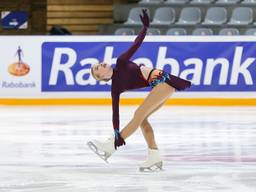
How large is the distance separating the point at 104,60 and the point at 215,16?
13.8 feet

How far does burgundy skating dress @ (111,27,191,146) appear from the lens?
6.77 metres

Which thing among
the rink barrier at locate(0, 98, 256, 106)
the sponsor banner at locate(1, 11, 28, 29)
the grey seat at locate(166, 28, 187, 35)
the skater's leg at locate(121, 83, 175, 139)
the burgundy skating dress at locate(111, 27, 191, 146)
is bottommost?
the rink barrier at locate(0, 98, 256, 106)

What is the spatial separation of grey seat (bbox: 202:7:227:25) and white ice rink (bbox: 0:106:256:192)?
4.94 metres

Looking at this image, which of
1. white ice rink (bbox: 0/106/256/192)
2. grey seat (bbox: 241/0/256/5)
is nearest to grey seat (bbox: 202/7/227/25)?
grey seat (bbox: 241/0/256/5)

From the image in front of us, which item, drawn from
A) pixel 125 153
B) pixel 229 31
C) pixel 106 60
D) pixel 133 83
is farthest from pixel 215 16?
pixel 133 83

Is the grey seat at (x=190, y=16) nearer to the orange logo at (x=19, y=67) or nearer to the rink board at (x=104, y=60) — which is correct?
the rink board at (x=104, y=60)

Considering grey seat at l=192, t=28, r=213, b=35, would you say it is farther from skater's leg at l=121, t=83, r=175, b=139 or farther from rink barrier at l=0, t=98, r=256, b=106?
skater's leg at l=121, t=83, r=175, b=139

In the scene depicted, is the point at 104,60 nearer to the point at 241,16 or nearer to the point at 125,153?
the point at 241,16

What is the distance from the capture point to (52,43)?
14.7 meters

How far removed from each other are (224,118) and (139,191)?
6.11 meters

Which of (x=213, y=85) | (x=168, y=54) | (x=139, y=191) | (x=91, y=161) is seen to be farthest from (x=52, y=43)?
(x=139, y=191)

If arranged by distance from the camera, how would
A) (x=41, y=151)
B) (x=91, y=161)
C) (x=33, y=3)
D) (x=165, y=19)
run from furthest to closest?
(x=33, y=3) < (x=165, y=19) < (x=41, y=151) < (x=91, y=161)

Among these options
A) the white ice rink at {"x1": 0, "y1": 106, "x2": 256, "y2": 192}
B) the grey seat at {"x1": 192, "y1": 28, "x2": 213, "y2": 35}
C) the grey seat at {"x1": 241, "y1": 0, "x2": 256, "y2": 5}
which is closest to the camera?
the white ice rink at {"x1": 0, "y1": 106, "x2": 256, "y2": 192}

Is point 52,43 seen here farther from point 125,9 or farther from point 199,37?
point 125,9
